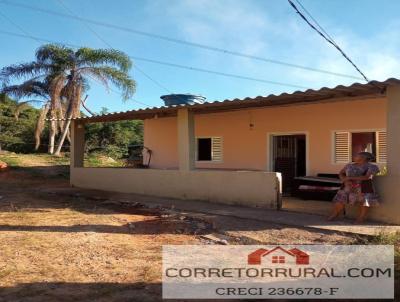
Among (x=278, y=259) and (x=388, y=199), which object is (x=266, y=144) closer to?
(x=388, y=199)

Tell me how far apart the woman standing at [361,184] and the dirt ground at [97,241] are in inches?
44.6

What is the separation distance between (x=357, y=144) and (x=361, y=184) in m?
3.75

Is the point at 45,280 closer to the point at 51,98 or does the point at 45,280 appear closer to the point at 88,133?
the point at 51,98

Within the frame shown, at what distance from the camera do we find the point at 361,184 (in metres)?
8.54

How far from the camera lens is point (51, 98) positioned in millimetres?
22656

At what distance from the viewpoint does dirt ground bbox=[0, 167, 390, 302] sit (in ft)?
16.6

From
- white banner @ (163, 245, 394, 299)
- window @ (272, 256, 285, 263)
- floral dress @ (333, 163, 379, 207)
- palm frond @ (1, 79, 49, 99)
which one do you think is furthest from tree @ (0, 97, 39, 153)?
window @ (272, 256, 285, 263)

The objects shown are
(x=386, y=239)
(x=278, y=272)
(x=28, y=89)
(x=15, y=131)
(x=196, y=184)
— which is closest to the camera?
(x=278, y=272)

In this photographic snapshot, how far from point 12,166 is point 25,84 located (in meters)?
4.31

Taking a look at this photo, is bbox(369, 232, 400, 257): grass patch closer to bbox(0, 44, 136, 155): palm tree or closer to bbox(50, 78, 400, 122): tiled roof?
bbox(50, 78, 400, 122): tiled roof

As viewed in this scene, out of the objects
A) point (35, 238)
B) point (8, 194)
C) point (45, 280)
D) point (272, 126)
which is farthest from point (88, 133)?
point (45, 280)

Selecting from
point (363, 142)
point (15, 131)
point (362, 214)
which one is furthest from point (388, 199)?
point (15, 131)

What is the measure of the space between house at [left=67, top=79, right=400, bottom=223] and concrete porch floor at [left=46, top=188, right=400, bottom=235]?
430mm

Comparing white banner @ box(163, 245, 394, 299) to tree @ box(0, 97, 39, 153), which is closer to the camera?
white banner @ box(163, 245, 394, 299)
